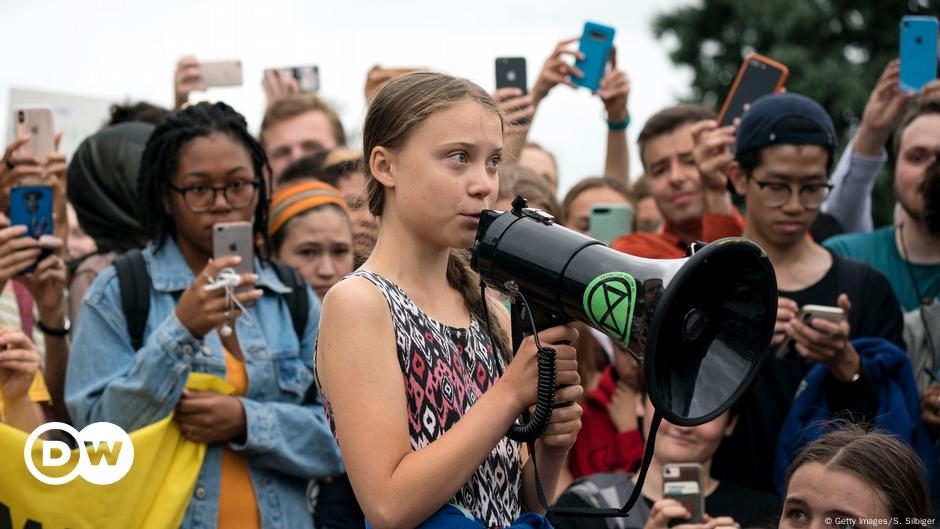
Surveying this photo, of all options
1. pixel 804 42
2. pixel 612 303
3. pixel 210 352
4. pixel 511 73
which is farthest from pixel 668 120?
pixel 804 42

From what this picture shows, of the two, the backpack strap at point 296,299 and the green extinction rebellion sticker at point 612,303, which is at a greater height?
the green extinction rebellion sticker at point 612,303

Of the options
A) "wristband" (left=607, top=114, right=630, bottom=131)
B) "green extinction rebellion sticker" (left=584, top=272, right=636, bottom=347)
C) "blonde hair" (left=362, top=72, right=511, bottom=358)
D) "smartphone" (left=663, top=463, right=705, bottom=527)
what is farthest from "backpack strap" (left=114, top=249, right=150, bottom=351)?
"wristband" (left=607, top=114, right=630, bottom=131)

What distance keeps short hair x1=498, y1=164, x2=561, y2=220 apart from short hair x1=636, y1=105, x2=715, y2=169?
1.97 ft

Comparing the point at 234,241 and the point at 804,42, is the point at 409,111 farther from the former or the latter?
the point at 804,42

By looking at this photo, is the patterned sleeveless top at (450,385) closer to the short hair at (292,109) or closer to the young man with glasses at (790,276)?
the young man with glasses at (790,276)

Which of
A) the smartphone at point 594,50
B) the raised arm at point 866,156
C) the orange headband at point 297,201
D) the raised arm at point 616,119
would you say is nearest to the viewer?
the orange headband at point 297,201

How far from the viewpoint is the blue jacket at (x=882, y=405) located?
15.2ft

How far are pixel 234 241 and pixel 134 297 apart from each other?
38 centimetres

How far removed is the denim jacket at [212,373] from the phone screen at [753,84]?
228 cm

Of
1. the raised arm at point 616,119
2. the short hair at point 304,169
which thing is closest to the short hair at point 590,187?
the raised arm at point 616,119

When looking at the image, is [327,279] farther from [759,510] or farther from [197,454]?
[759,510]

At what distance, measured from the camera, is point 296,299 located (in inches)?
185

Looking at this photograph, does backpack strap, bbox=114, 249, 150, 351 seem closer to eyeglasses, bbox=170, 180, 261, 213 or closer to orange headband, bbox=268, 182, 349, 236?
eyeglasses, bbox=170, 180, 261, 213

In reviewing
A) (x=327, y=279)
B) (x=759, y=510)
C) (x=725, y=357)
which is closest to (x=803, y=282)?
(x=759, y=510)
